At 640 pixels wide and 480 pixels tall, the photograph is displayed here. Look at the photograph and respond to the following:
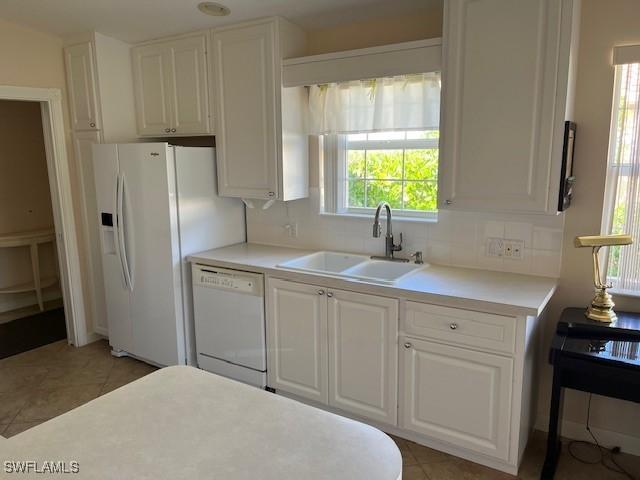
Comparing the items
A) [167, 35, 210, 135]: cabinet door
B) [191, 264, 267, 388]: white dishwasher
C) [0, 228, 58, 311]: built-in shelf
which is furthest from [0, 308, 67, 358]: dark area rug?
[167, 35, 210, 135]: cabinet door

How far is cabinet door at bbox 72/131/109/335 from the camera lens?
11.6 feet

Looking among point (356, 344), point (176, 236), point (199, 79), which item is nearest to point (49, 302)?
point (176, 236)

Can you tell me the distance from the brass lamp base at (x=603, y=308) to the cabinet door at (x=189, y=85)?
2.52m

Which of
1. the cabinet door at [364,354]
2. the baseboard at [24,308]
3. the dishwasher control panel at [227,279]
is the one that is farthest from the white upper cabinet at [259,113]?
the baseboard at [24,308]

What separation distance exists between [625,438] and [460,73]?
204 centimetres

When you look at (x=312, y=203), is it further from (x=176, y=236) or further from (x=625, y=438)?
(x=625, y=438)

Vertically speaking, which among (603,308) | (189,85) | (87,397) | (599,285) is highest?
(189,85)

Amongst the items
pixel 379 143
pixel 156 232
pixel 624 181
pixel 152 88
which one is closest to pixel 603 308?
pixel 624 181

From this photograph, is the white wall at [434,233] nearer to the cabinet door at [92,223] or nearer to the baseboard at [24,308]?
the cabinet door at [92,223]

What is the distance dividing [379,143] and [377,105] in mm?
276

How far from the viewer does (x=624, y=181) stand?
2273 millimetres

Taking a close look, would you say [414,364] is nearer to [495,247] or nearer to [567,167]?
[495,247]

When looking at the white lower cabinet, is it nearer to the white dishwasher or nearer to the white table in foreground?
the white dishwasher

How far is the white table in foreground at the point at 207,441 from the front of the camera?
37.5 inches
